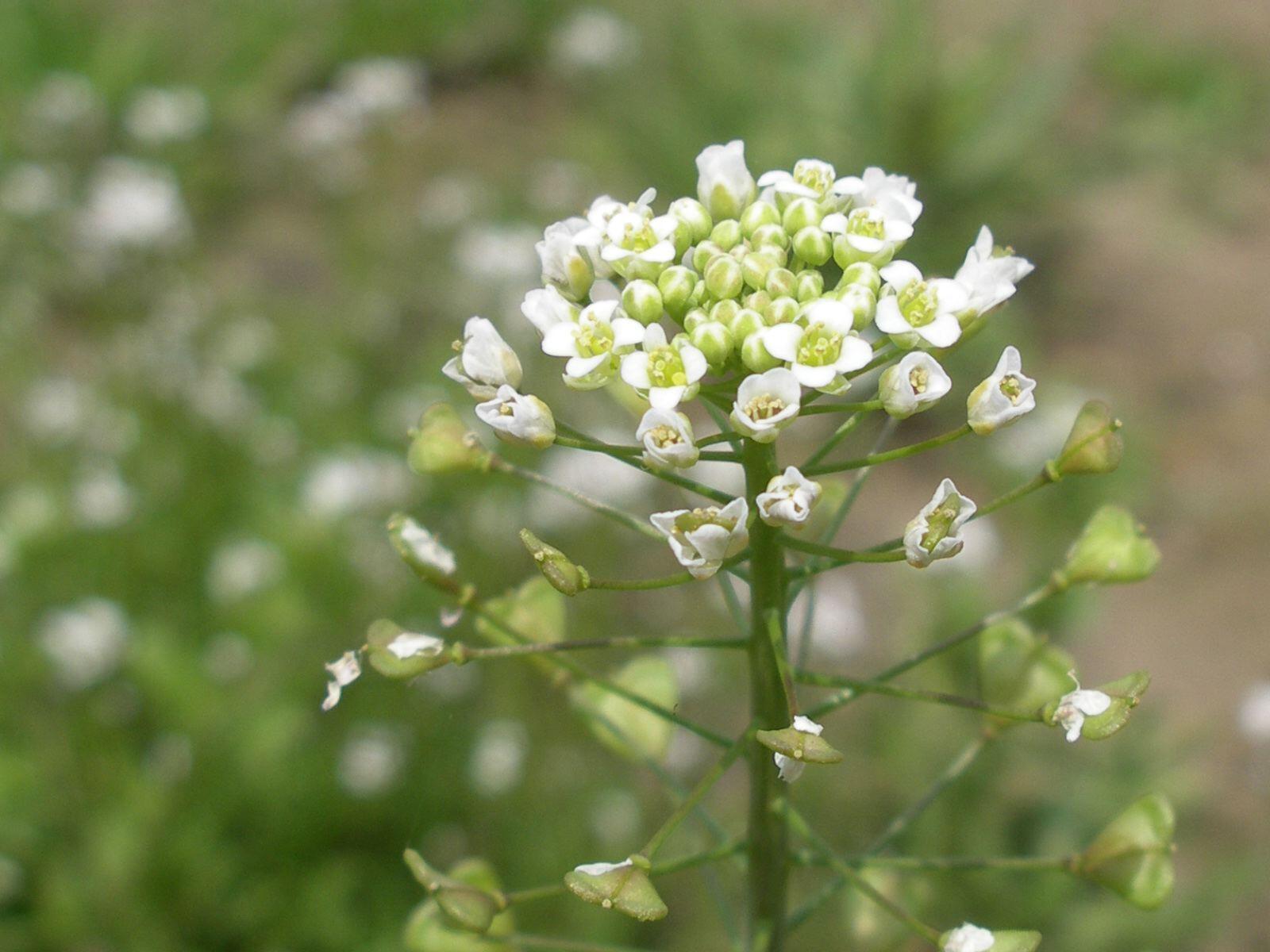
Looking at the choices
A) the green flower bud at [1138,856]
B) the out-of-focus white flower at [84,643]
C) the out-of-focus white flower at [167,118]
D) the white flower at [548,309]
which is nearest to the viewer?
the white flower at [548,309]

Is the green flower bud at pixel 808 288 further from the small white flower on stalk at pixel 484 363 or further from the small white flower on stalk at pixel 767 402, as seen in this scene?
the small white flower on stalk at pixel 484 363

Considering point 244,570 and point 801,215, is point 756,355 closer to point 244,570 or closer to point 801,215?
point 801,215

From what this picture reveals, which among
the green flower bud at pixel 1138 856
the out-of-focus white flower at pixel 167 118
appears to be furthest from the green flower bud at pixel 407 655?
Result: the out-of-focus white flower at pixel 167 118

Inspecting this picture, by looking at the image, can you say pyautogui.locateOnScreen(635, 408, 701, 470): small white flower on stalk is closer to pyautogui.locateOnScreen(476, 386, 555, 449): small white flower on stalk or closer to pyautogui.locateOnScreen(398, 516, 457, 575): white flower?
pyautogui.locateOnScreen(476, 386, 555, 449): small white flower on stalk

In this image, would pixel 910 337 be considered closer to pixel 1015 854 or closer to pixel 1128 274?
pixel 1015 854

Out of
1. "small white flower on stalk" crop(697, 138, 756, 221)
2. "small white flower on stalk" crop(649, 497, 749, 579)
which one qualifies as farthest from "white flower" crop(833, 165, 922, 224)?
"small white flower on stalk" crop(649, 497, 749, 579)

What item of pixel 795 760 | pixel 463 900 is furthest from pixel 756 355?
pixel 463 900
